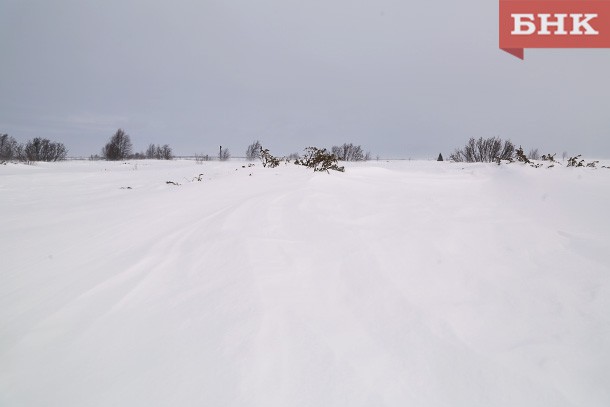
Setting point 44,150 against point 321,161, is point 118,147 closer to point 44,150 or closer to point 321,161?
point 44,150

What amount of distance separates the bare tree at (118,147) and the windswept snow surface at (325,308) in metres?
27.4

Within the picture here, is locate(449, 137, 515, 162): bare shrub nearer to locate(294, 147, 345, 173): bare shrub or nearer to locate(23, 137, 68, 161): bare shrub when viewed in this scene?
locate(294, 147, 345, 173): bare shrub

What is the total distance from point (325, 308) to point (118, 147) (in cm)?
2989

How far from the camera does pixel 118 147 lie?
26719 millimetres

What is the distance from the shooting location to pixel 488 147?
44.9 feet

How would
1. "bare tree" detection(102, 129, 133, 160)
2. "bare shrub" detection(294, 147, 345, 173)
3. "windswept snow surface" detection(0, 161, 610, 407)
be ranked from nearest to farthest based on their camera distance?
1. "windswept snow surface" detection(0, 161, 610, 407)
2. "bare shrub" detection(294, 147, 345, 173)
3. "bare tree" detection(102, 129, 133, 160)

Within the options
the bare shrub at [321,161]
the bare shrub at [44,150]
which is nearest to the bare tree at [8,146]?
the bare shrub at [44,150]

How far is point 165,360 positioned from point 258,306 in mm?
439

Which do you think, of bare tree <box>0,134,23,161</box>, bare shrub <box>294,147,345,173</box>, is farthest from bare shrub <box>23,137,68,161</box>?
bare shrub <box>294,147,345,173</box>

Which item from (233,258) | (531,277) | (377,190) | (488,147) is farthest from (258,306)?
(488,147)

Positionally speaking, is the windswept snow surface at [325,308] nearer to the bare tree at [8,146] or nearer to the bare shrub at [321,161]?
the bare shrub at [321,161]

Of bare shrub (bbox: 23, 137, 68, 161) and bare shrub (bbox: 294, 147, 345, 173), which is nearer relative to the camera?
bare shrub (bbox: 294, 147, 345, 173)

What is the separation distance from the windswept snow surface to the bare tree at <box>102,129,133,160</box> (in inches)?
1080

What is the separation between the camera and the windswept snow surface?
3.80 ft
